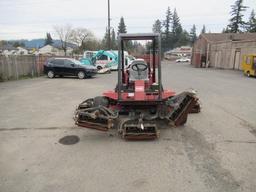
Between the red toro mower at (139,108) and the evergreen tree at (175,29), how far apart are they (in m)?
82.1

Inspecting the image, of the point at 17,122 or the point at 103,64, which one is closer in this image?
the point at 17,122

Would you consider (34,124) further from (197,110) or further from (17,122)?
(197,110)

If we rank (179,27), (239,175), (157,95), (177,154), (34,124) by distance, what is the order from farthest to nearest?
1. (179,27)
2. (34,124)
3. (157,95)
4. (177,154)
5. (239,175)

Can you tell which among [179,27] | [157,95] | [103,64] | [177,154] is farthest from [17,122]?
[179,27]

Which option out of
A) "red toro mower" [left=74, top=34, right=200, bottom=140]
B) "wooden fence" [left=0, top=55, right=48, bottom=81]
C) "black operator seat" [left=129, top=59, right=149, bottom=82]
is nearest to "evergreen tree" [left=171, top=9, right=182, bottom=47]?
"wooden fence" [left=0, top=55, right=48, bottom=81]

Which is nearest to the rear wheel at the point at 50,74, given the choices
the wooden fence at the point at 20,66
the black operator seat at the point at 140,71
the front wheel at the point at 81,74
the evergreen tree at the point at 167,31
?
the wooden fence at the point at 20,66

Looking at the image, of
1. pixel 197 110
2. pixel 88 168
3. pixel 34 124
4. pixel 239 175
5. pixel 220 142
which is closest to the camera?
pixel 239 175

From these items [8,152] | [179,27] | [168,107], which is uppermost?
[179,27]

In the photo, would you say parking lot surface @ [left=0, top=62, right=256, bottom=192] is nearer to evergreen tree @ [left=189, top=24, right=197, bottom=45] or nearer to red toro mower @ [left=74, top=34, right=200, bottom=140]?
red toro mower @ [left=74, top=34, right=200, bottom=140]

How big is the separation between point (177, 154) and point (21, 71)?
16.1 meters

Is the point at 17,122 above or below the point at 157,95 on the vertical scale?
below

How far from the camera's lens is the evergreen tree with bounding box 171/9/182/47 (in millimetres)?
82250

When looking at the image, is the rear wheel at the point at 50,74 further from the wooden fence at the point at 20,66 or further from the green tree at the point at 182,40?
the green tree at the point at 182,40

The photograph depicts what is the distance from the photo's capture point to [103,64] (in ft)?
78.1
